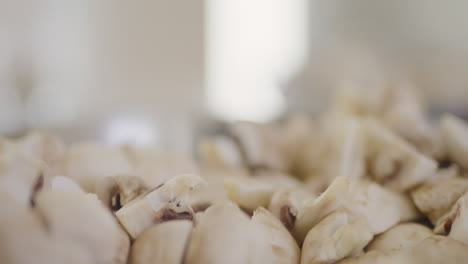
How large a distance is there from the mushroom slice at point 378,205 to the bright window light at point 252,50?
0.82 metres

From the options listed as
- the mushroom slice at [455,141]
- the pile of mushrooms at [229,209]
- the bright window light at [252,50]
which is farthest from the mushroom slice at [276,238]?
the bright window light at [252,50]

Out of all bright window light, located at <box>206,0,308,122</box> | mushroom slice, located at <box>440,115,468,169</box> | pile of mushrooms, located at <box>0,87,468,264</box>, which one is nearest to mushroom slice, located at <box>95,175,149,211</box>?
pile of mushrooms, located at <box>0,87,468,264</box>

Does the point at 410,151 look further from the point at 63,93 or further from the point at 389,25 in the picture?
the point at 389,25

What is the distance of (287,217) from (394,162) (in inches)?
2.8

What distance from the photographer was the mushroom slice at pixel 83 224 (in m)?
0.13

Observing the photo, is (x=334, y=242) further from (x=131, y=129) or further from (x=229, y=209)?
(x=131, y=129)

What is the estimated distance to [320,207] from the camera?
0.16 metres

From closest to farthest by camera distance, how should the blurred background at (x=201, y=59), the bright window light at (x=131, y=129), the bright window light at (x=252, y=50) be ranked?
the bright window light at (x=131, y=129)
the blurred background at (x=201, y=59)
the bright window light at (x=252, y=50)

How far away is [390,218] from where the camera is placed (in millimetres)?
177

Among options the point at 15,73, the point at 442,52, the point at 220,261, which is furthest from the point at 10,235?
the point at 442,52

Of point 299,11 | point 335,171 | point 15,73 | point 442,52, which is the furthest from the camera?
point 299,11

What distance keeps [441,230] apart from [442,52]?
951 millimetres

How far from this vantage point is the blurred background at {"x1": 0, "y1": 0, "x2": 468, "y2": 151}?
29.4 inches

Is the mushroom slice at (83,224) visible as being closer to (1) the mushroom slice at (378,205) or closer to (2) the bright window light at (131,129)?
(1) the mushroom slice at (378,205)
